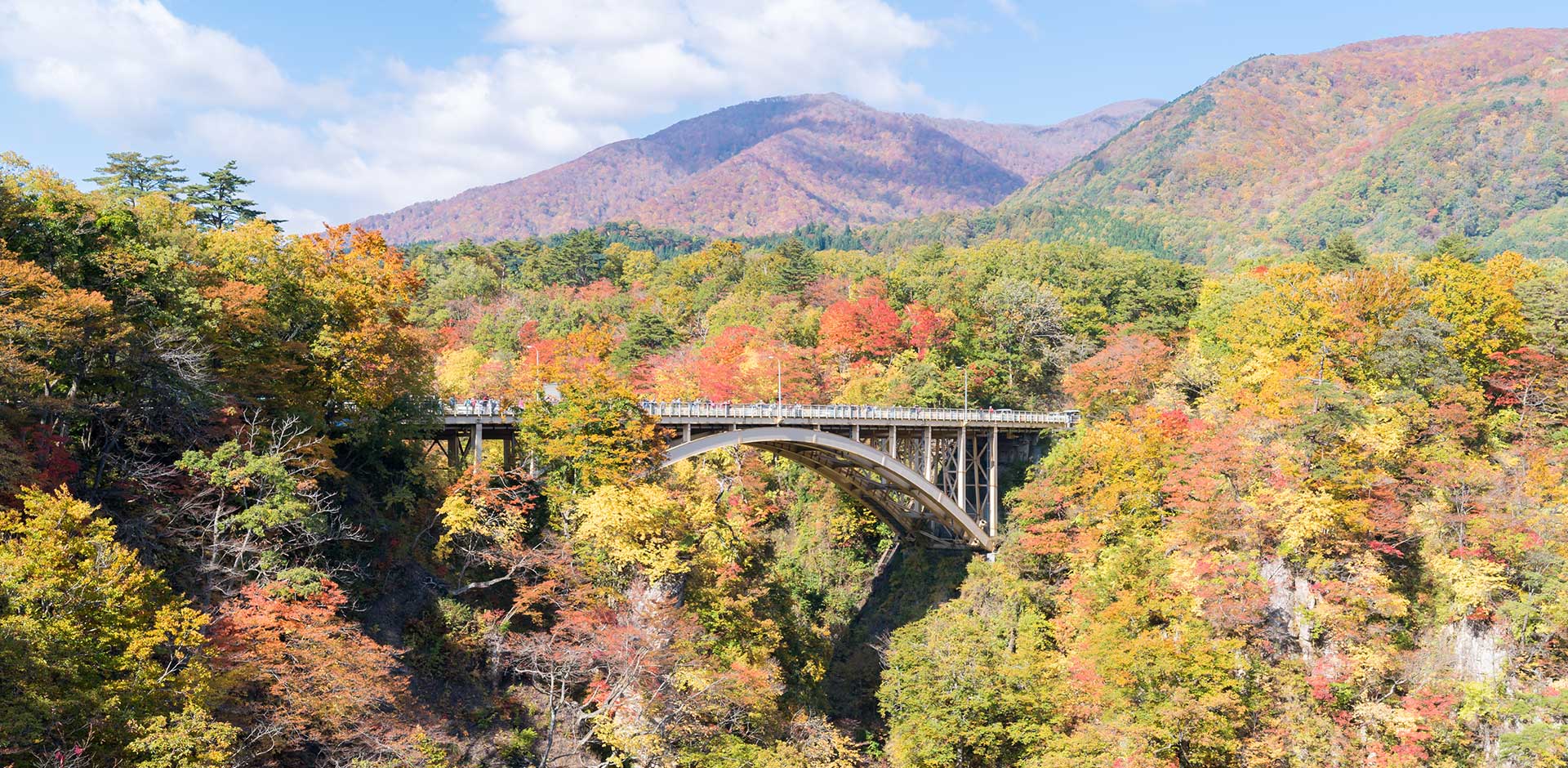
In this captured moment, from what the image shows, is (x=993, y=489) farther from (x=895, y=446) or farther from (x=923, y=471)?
(x=895, y=446)

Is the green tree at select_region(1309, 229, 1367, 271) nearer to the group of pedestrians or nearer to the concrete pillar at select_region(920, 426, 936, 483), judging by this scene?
the concrete pillar at select_region(920, 426, 936, 483)

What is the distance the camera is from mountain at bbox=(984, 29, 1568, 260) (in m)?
117

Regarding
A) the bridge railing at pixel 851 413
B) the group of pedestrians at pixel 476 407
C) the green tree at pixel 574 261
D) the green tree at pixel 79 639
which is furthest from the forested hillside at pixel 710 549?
the green tree at pixel 574 261

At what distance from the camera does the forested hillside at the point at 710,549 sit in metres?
21.0

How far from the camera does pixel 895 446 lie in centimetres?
4291

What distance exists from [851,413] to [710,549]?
9.96m

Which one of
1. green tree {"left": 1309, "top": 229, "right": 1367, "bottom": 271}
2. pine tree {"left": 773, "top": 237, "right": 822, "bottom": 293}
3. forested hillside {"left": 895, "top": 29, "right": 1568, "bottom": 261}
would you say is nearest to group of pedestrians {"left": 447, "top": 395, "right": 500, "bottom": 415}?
pine tree {"left": 773, "top": 237, "right": 822, "bottom": 293}

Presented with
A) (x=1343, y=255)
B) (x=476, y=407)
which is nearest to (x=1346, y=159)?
(x=1343, y=255)

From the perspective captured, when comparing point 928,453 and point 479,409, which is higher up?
point 479,409

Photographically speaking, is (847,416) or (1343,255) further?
(1343,255)

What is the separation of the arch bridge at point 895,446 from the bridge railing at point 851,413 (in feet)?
0.18

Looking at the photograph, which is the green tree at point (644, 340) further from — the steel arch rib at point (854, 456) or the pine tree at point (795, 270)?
the steel arch rib at point (854, 456)

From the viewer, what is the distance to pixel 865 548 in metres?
50.7

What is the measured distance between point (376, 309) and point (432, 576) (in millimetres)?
7946
